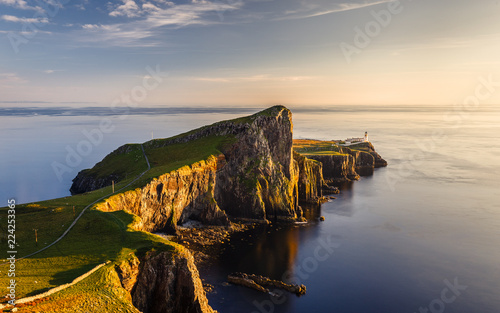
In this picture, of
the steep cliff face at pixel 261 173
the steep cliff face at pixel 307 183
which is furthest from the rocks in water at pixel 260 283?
the steep cliff face at pixel 307 183

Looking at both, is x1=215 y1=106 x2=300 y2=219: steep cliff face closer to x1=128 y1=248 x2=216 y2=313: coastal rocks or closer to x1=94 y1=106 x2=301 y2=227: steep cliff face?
x1=94 y1=106 x2=301 y2=227: steep cliff face

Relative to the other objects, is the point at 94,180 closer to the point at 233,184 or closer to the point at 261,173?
the point at 233,184

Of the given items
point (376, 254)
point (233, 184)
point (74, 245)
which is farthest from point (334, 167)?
point (74, 245)

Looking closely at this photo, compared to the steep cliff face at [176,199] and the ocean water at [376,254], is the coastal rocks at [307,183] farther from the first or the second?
the steep cliff face at [176,199]

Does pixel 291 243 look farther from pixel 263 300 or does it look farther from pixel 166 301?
pixel 166 301

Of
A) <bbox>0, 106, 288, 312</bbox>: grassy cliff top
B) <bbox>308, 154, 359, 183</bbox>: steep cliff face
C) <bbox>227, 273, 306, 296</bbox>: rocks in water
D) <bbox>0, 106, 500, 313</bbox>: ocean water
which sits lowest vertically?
<bbox>0, 106, 500, 313</bbox>: ocean water

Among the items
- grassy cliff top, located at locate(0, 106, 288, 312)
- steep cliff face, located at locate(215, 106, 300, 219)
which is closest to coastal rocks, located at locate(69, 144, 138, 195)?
grassy cliff top, located at locate(0, 106, 288, 312)
